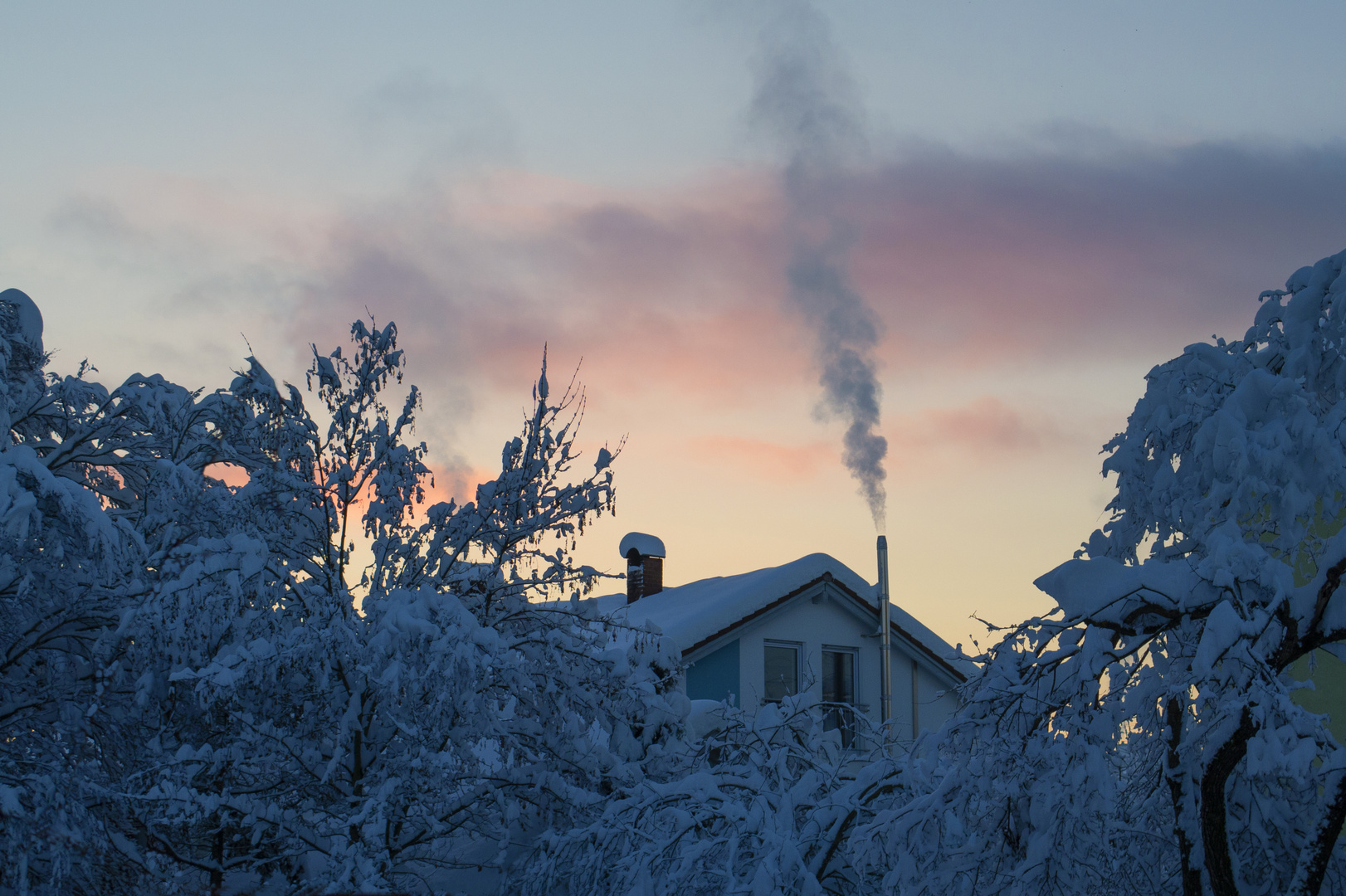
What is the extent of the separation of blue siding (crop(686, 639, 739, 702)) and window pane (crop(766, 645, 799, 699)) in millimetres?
924

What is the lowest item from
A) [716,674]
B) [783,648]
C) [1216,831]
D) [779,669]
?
[1216,831]

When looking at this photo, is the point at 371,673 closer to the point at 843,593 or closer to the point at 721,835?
the point at 721,835

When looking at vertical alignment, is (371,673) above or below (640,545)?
below

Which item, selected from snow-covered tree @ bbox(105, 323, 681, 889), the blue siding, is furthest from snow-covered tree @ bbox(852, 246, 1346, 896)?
the blue siding

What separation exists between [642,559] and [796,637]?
405 centimetres

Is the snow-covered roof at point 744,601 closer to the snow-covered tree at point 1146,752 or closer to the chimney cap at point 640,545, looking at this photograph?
the chimney cap at point 640,545

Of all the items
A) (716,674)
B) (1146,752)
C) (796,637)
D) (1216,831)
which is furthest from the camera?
(796,637)

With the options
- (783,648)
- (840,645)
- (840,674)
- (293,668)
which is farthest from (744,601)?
(293,668)

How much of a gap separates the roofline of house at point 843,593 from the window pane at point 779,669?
3.31 feet

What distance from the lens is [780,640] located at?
703 inches

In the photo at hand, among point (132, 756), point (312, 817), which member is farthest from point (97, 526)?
point (312, 817)

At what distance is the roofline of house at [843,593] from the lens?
53.4 feet

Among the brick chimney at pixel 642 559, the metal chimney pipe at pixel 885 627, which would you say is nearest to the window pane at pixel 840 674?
the metal chimney pipe at pixel 885 627

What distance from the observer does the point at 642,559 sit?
21.0 metres
